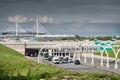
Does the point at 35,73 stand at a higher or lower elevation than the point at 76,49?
higher

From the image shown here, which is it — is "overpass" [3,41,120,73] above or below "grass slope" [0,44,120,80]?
below

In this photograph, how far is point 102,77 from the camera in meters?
14.8

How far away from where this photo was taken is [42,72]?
15547mm

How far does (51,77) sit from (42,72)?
91 centimetres

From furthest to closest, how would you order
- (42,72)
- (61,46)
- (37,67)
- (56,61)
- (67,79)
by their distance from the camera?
(61,46) < (56,61) < (37,67) < (42,72) < (67,79)

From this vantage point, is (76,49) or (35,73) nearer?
(35,73)

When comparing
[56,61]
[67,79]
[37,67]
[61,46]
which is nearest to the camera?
[67,79]

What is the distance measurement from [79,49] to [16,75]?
81718 mm

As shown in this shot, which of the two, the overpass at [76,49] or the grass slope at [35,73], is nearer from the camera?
the grass slope at [35,73]

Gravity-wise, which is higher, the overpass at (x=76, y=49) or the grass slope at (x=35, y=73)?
the grass slope at (x=35, y=73)

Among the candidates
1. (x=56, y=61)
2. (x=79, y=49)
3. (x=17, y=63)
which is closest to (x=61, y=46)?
(x=79, y=49)

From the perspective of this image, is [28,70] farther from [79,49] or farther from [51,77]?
[79,49]

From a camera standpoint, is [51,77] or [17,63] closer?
[51,77]

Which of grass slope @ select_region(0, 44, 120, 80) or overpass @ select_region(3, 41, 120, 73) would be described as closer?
grass slope @ select_region(0, 44, 120, 80)
